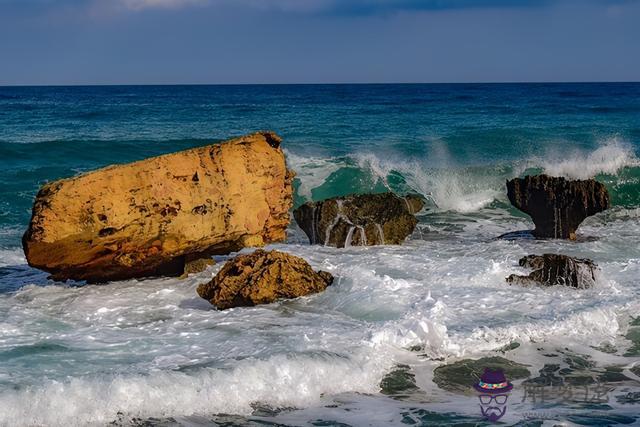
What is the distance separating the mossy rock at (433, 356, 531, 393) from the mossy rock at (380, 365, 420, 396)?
16cm

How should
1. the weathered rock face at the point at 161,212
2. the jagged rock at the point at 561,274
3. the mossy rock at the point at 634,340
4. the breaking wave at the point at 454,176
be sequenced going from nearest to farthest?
the mossy rock at the point at 634,340 → the weathered rock face at the point at 161,212 → the jagged rock at the point at 561,274 → the breaking wave at the point at 454,176

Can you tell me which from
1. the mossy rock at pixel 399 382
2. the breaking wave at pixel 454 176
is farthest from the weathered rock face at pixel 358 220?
the mossy rock at pixel 399 382

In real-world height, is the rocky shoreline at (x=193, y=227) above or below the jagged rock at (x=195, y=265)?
above

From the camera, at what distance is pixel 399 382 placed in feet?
16.1

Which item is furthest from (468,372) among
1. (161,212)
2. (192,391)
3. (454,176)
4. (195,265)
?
(454,176)

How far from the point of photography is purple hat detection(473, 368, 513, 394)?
4785 millimetres

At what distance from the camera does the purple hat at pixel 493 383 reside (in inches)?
188

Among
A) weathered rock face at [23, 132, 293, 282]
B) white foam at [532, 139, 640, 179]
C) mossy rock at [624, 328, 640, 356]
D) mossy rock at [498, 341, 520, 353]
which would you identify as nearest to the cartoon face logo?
mossy rock at [498, 341, 520, 353]

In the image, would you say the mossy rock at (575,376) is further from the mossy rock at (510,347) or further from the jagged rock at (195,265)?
the jagged rock at (195,265)

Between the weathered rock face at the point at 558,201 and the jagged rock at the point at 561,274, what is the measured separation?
7.60 feet

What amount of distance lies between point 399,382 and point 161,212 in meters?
2.55

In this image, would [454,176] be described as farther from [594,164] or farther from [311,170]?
[594,164]

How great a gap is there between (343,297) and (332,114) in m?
27.0

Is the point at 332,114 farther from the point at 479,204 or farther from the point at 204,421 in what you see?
the point at 204,421
